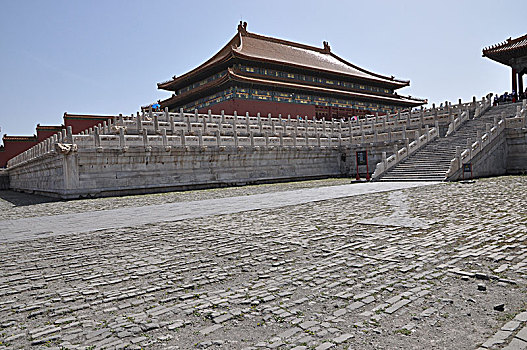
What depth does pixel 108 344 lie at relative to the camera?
291cm

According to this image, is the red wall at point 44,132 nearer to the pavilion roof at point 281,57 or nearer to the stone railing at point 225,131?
the stone railing at point 225,131

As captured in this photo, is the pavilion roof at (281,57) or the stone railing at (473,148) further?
the pavilion roof at (281,57)

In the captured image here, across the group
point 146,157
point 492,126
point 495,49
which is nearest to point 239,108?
point 146,157

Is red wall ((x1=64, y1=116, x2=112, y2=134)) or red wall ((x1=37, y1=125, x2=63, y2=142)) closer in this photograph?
red wall ((x1=64, y1=116, x2=112, y2=134))

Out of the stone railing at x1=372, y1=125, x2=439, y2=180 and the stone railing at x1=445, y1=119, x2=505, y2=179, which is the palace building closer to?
the stone railing at x1=372, y1=125, x2=439, y2=180

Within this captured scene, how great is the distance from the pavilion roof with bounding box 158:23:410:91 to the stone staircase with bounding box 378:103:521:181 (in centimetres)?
1755

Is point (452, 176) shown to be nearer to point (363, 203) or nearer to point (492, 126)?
point (492, 126)

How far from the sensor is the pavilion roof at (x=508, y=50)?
3086 centimetres

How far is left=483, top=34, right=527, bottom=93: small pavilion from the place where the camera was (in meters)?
31.1

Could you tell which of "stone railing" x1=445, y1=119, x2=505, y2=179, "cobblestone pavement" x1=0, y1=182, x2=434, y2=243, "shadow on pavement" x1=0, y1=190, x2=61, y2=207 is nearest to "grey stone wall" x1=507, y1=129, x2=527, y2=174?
"stone railing" x1=445, y1=119, x2=505, y2=179

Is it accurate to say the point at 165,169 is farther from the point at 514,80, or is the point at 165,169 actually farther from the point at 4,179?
the point at 514,80

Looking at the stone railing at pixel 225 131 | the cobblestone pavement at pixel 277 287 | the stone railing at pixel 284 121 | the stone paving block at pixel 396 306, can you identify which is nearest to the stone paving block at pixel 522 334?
the cobblestone pavement at pixel 277 287

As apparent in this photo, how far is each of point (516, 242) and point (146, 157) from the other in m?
15.6

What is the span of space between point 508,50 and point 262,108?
20.4m
